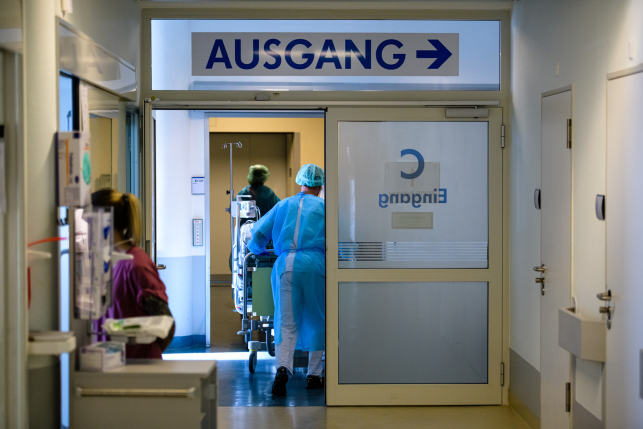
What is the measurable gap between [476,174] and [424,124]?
479mm

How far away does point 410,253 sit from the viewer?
13.5ft

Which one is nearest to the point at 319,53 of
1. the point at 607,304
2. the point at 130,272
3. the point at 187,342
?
the point at 130,272

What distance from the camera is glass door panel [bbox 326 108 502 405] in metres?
4.08

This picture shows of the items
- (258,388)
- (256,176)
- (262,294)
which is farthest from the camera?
(256,176)

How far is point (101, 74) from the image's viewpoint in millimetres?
3176

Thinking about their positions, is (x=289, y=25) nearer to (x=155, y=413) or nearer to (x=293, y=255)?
(x=293, y=255)

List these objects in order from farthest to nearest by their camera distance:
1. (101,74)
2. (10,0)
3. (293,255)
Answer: (293,255) < (101,74) < (10,0)

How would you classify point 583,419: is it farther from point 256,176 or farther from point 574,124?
point 256,176

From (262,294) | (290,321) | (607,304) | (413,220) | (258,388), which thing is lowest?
(258,388)

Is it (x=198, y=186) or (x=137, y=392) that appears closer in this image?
(x=137, y=392)

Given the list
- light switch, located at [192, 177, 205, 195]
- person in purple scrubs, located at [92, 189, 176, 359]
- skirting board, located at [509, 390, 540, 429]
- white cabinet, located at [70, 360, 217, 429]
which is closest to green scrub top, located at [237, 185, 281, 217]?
light switch, located at [192, 177, 205, 195]

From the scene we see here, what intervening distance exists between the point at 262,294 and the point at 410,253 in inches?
57.1

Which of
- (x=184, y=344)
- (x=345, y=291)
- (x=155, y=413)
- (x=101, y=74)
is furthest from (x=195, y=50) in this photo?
(x=184, y=344)

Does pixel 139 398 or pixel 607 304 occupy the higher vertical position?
pixel 607 304
